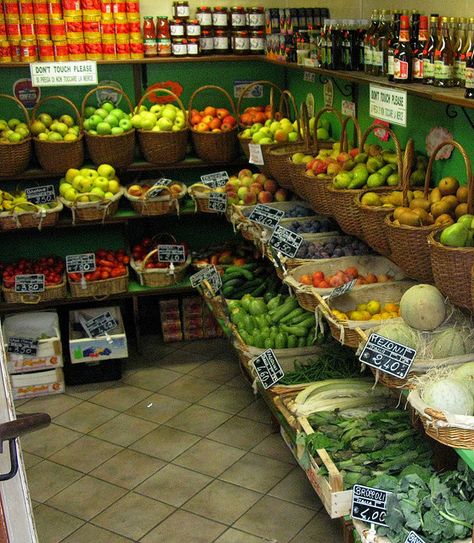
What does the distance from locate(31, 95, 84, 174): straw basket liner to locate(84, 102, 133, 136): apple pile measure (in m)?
0.08

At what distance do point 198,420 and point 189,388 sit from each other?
437 millimetres

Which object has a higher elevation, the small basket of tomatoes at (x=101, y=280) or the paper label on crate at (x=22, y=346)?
the small basket of tomatoes at (x=101, y=280)

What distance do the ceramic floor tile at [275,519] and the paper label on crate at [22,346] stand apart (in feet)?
6.10

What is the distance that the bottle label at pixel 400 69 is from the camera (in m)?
3.54

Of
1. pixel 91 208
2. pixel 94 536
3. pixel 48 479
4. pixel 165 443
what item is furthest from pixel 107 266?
→ pixel 94 536

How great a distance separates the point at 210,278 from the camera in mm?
5129

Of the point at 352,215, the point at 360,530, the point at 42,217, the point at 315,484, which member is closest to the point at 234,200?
the point at 42,217

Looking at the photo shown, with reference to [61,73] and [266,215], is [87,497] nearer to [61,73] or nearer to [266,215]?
[266,215]

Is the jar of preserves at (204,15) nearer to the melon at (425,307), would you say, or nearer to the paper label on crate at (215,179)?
the paper label on crate at (215,179)

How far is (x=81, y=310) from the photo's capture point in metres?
5.59

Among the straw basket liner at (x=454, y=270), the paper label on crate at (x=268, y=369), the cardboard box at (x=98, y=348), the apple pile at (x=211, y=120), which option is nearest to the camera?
the straw basket liner at (x=454, y=270)

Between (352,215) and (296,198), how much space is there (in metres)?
1.43

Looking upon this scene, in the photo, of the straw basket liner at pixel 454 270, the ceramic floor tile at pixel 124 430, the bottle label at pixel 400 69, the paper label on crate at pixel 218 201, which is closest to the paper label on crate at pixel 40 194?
the paper label on crate at pixel 218 201

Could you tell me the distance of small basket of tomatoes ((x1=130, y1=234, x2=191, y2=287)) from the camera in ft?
18.2
